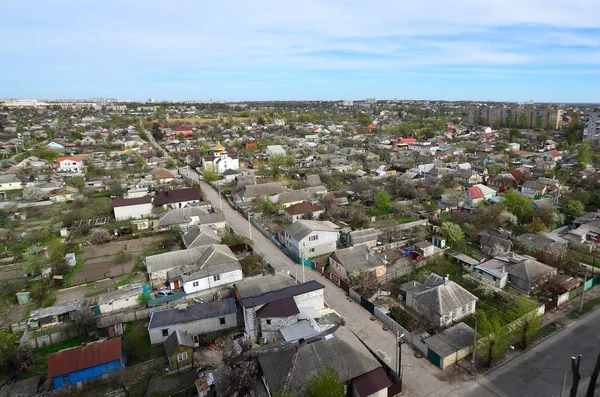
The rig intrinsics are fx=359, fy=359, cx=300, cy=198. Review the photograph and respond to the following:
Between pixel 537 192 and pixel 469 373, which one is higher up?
pixel 537 192

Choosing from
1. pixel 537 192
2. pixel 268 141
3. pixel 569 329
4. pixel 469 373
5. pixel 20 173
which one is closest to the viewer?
pixel 469 373

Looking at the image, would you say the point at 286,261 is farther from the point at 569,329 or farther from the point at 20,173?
the point at 20,173

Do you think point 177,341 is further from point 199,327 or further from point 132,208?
point 132,208

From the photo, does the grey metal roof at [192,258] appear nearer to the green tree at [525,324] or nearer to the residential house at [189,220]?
the residential house at [189,220]

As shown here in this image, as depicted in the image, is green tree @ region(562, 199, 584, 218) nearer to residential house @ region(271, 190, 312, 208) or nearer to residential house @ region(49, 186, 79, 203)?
residential house @ region(271, 190, 312, 208)

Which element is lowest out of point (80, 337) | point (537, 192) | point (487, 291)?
point (80, 337)

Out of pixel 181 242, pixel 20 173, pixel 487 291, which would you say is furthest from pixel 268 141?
pixel 487 291
